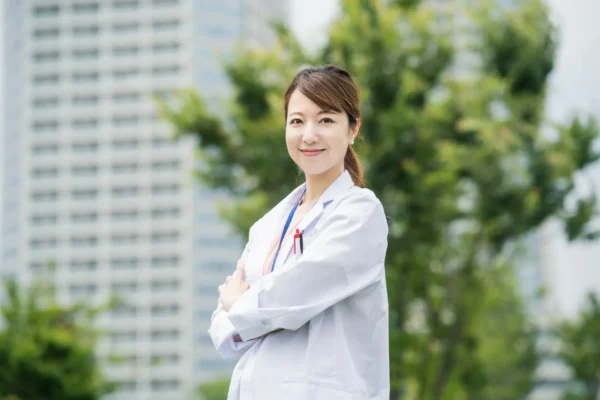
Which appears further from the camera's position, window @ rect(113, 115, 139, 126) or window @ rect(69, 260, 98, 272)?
window @ rect(113, 115, 139, 126)

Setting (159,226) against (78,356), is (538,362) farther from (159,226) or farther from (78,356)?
(159,226)

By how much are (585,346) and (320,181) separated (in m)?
18.9

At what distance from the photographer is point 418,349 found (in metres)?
11.9

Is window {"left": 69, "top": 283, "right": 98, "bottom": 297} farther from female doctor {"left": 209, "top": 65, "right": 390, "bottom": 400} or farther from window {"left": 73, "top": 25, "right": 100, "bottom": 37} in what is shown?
female doctor {"left": 209, "top": 65, "right": 390, "bottom": 400}

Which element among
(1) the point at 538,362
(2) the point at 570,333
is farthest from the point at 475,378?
(1) the point at 538,362

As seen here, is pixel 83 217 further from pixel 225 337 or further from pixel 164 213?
pixel 225 337

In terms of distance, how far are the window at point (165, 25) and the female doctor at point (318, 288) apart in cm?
7465

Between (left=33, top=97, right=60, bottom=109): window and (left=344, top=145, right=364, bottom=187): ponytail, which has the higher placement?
(left=33, top=97, right=60, bottom=109): window

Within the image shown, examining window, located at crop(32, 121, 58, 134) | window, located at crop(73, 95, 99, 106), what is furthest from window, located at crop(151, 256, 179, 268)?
window, located at crop(73, 95, 99, 106)

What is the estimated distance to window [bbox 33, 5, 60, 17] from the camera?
7462cm

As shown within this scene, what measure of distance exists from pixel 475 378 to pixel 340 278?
13.2 meters

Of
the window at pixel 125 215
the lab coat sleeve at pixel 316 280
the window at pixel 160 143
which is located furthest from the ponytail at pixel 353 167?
the window at pixel 160 143

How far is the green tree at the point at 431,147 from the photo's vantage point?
10734 mm

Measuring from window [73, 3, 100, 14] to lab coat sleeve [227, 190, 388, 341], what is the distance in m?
77.8
